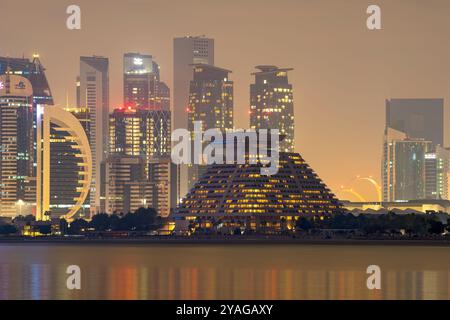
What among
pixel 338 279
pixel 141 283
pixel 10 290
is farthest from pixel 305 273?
pixel 10 290
